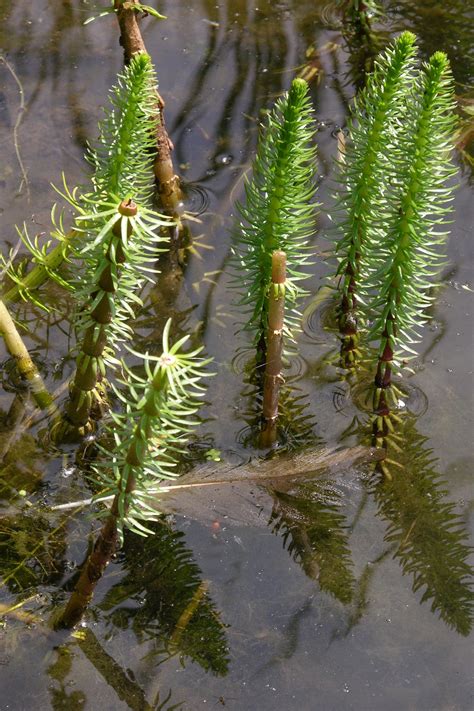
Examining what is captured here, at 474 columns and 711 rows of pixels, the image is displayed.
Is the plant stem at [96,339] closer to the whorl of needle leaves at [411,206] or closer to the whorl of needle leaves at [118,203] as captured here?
the whorl of needle leaves at [118,203]

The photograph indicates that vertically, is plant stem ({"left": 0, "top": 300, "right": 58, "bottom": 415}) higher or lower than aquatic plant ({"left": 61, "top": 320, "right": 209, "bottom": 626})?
lower

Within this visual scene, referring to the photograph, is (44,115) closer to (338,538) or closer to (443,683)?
(338,538)

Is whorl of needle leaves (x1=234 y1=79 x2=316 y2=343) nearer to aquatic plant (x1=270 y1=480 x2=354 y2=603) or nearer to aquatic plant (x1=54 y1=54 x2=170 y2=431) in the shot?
aquatic plant (x1=54 y1=54 x2=170 y2=431)

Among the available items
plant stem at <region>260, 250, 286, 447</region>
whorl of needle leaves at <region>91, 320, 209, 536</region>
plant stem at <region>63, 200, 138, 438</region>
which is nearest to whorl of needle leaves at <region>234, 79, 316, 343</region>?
plant stem at <region>260, 250, 286, 447</region>

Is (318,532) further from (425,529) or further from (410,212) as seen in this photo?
(410,212)

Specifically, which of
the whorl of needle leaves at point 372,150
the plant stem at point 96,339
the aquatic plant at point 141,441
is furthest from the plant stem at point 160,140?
the aquatic plant at point 141,441

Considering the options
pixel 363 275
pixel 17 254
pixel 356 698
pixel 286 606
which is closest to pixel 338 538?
pixel 286 606
